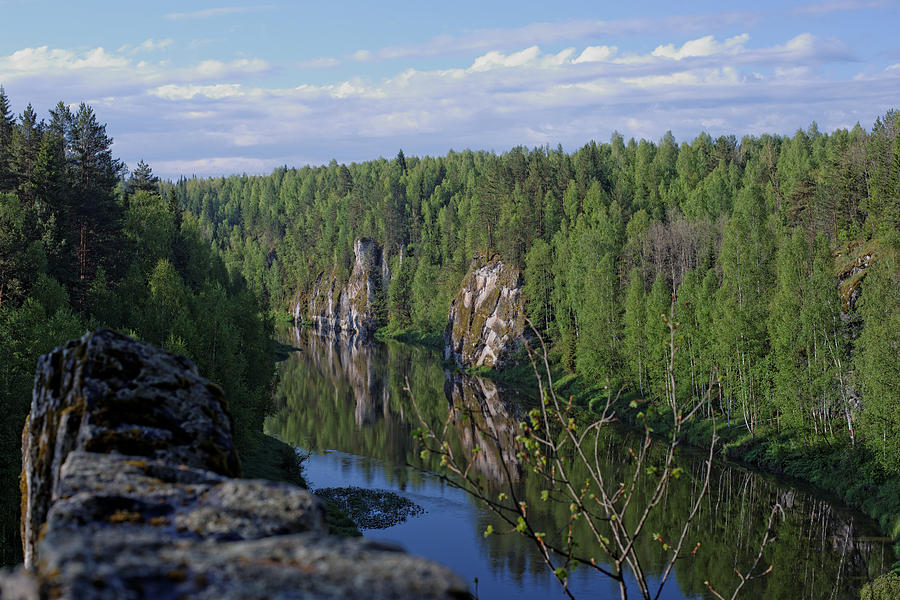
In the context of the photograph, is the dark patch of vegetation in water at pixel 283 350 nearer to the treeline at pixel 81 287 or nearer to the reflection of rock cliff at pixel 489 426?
the reflection of rock cliff at pixel 489 426

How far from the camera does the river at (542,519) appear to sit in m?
38.1

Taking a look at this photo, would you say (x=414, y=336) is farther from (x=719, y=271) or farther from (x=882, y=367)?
(x=882, y=367)

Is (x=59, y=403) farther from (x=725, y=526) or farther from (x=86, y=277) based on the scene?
(x=86, y=277)

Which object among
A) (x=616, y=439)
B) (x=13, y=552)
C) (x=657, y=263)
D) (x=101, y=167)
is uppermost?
(x=101, y=167)

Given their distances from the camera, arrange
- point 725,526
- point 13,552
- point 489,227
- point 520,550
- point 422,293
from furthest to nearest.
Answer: point 422,293, point 489,227, point 725,526, point 520,550, point 13,552

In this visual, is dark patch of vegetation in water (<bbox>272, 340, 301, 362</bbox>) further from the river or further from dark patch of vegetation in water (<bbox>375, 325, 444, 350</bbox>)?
the river

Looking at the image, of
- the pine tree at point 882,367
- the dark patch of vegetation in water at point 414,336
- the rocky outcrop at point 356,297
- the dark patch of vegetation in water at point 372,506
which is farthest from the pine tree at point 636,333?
the rocky outcrop at point 356,297

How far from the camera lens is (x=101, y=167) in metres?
68.1

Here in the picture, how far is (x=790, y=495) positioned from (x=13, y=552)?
43441mm

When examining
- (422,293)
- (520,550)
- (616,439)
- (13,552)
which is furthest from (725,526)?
(422,293)

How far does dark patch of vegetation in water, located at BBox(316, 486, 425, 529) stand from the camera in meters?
46.3

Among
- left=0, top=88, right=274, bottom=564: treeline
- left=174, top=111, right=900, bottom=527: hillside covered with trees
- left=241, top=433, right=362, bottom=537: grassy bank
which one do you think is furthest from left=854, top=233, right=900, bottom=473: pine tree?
left=0, top=88, right=274, bottom=564: treeline

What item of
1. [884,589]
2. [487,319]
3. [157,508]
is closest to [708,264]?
[487,319]

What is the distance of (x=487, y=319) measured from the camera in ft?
356
